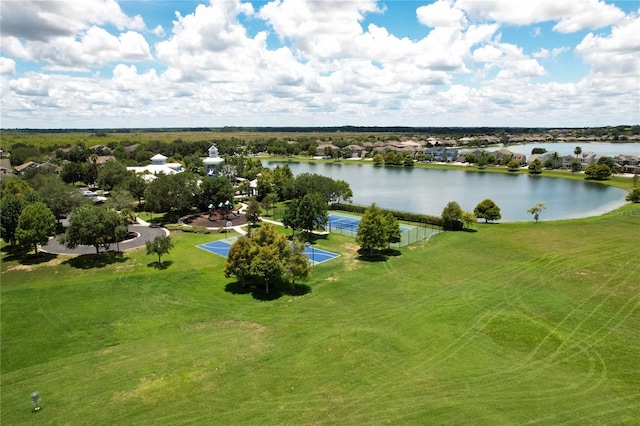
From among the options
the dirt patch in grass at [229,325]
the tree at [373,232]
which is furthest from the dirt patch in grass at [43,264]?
the tree at [373,232]

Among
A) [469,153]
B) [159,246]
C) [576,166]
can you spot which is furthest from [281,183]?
[469,153]

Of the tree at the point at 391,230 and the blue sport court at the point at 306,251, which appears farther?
the tree at the point at 391,230

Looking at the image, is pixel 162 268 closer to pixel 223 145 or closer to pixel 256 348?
pixel 256 348

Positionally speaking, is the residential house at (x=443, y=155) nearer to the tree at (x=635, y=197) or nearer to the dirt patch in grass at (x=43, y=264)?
the tree at (x=635, y=197)

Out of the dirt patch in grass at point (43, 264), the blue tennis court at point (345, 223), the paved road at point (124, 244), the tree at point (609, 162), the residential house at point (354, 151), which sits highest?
the residential house at point (354, 151)

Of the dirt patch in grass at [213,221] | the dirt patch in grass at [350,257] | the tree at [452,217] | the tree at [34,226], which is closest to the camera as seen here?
the tree at [34,226]

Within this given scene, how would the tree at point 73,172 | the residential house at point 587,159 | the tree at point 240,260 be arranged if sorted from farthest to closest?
1. the residential house at point 587,159
2. the tree at point 73,172
3. the tree at point 240,260

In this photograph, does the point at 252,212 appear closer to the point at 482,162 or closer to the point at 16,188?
the point at 16,188
